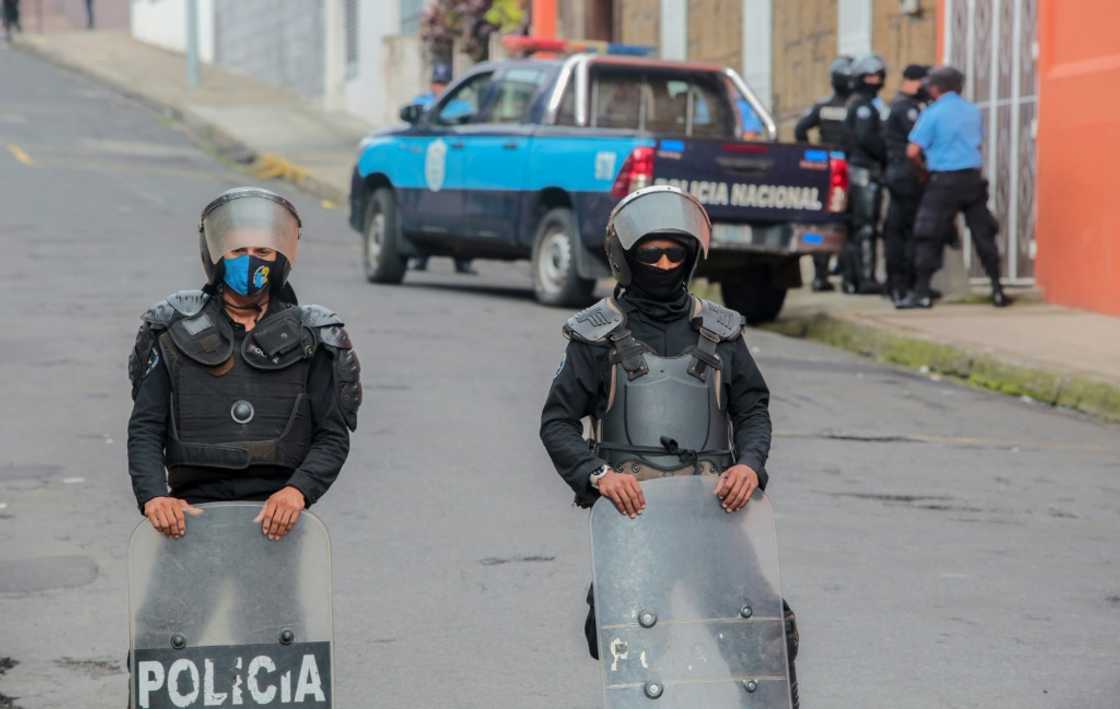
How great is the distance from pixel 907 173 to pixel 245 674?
1229cm

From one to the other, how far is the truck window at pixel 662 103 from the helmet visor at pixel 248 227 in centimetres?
1136

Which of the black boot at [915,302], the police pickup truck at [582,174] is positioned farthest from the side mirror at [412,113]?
the black boot at [915,302]

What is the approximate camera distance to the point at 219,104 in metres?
39.5

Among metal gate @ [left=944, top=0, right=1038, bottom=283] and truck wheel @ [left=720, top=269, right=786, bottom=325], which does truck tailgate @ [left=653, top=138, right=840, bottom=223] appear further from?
metal gate @ [left=944, top=0, right=1038, bottom=283]

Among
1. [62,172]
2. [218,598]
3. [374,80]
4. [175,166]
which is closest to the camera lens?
[218,598]

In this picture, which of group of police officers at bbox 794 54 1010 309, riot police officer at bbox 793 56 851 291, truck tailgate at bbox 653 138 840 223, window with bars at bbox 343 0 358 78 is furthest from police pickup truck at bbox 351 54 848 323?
window with bars at bbox 343 0 358 78

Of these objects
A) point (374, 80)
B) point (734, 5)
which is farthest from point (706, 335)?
point (374, 80)

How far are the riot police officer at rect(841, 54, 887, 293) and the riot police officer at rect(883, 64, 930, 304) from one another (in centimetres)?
17

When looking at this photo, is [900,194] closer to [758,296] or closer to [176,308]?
[758,296]

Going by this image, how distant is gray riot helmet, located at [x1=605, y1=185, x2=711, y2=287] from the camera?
15.6ft

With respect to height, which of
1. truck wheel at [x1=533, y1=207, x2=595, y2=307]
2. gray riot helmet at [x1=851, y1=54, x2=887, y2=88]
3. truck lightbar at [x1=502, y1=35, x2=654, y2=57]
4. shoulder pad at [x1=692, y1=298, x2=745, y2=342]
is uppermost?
truck lightbar at [x1=502, y1=35, x2=654, y2=57]

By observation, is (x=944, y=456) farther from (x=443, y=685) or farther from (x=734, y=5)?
(x=734, y=5)

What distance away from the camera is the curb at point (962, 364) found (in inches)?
483

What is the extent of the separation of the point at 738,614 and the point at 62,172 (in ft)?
78.3
